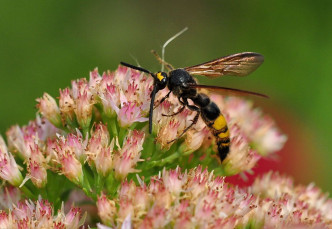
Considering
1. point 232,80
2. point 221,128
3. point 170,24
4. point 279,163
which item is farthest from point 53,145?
point 170,24

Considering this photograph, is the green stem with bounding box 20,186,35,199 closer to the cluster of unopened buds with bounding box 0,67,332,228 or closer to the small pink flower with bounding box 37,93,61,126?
the cluster of unopened buds with bounding box 0,67,332,228

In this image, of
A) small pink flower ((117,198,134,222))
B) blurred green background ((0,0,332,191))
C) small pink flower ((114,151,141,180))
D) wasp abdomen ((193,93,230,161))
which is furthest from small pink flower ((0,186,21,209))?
blurred green background ((0,0,332,191))

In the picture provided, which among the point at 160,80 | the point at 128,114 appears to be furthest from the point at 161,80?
the point at 128,114

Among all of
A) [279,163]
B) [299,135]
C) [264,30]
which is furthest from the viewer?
[264,30]

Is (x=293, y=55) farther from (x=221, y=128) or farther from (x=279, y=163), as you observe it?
(x=221, y=128)

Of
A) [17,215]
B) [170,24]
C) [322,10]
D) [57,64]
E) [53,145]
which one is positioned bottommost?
[17,215]

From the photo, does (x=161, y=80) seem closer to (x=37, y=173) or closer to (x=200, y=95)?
(x=200, y=95)

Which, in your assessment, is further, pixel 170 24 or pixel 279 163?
pixel 170 24

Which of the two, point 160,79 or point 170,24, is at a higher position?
point 170,24
